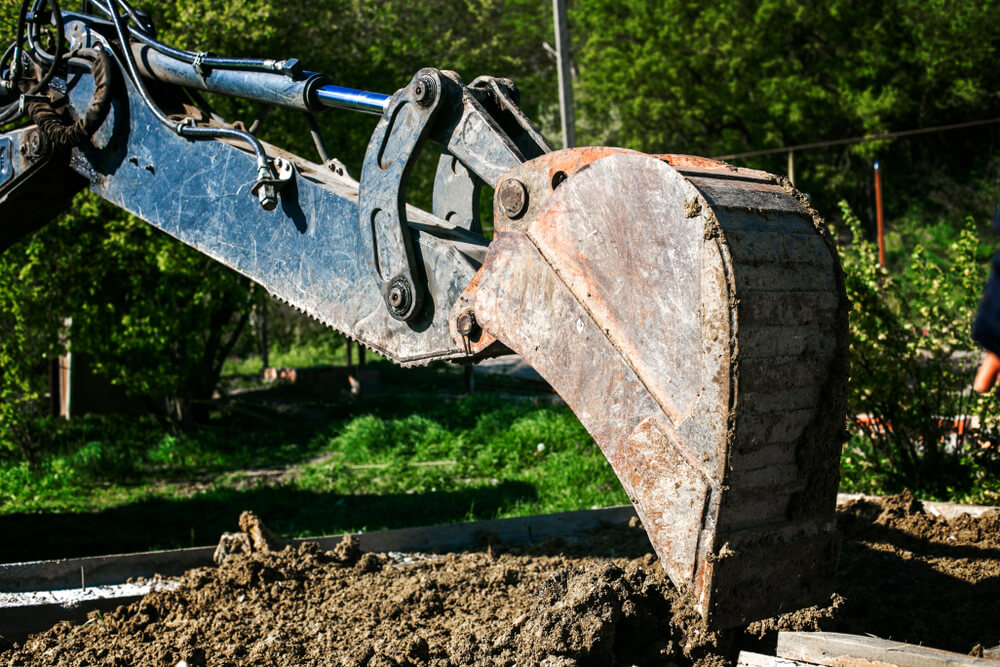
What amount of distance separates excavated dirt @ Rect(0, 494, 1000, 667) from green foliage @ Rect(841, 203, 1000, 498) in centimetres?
158

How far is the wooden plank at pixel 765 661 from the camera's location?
268 cm

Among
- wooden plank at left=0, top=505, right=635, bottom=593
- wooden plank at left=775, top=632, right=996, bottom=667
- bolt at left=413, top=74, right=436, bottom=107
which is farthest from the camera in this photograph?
wooden plank at left=0, top=505, right=635, bottom=593

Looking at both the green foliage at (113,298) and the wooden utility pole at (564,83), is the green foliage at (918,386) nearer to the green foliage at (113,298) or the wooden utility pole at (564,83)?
the wooden utility pole at (564,83)

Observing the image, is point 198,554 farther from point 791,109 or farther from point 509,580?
point 791,109

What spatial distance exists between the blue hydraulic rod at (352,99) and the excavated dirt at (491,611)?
187 cm

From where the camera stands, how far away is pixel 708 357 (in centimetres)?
214

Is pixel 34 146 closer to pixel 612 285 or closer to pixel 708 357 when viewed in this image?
pixel 612 285

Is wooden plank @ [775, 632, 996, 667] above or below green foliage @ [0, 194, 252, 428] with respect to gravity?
below

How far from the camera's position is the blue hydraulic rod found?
3100mm

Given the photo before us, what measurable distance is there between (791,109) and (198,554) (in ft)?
91.6

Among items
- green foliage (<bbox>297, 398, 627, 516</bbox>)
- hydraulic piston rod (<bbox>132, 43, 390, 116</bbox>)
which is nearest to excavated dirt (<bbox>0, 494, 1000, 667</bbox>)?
hydraulic piston rod (<bbox>132, 43, 390, 116</bbox>)

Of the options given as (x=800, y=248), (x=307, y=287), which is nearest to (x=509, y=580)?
(x=307, y=287)

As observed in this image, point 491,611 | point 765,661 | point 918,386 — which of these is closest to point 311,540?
point 491,611

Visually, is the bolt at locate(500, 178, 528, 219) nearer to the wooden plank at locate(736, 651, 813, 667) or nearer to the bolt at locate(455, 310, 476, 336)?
the bolt at locate(455, 310, 476, 336)
